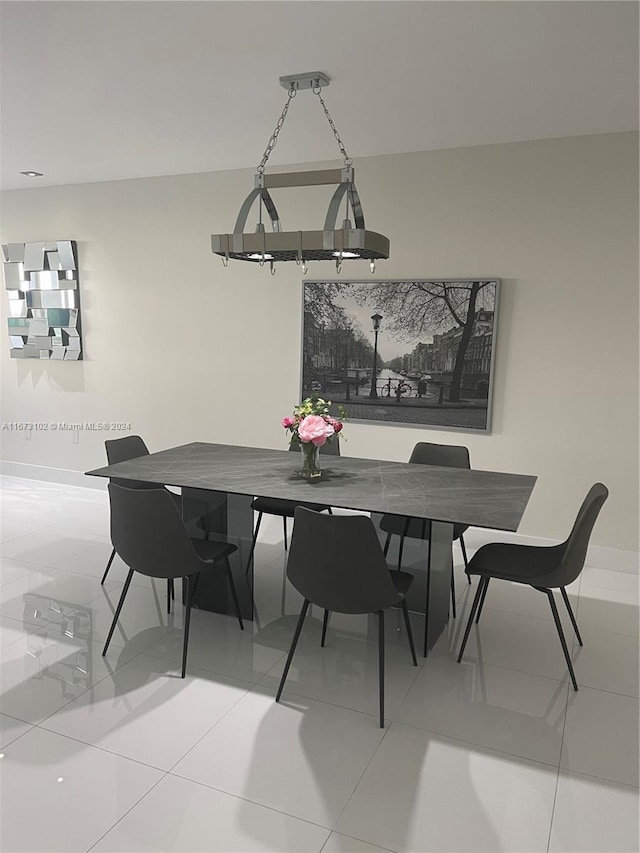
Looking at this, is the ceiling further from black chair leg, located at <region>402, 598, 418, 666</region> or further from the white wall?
black chair leg, located at <region>402, 598, 418, 666</region>

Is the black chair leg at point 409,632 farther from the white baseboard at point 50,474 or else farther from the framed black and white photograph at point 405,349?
the white baseboard at point 50,474

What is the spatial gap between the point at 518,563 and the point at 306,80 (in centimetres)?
251

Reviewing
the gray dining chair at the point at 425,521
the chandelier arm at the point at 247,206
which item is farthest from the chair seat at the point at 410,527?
the chandelier arm at the point at 247,206

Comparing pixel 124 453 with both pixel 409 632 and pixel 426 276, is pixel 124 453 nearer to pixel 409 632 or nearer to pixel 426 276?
pixel 409 632

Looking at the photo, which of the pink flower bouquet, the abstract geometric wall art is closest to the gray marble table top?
the pink flower bouquet

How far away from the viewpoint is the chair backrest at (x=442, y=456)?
12.7ft

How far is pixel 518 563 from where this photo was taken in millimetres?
2980

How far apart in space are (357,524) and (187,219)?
3.67 m

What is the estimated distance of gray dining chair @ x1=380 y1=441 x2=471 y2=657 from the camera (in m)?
3.15

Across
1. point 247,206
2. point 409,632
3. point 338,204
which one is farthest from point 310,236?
point 409,632

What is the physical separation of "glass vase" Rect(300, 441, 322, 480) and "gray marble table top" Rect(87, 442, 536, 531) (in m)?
0.04

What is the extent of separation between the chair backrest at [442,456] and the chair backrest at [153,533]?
158 cm

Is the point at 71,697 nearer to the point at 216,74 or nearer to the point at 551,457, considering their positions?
the point at 216,74

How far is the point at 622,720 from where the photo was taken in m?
2.58
